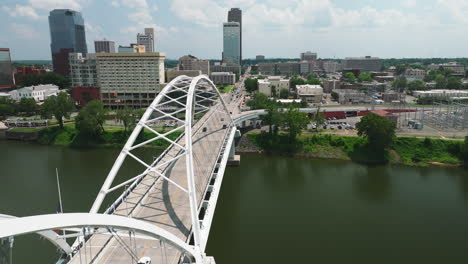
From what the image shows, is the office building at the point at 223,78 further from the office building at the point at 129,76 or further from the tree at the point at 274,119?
the tree at the point at 274,119

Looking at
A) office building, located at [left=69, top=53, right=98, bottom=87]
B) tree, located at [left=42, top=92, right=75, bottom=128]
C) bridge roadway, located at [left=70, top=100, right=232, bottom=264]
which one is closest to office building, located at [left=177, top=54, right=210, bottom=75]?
office building, located at [left=69, top=53, right=98, bottom=87]

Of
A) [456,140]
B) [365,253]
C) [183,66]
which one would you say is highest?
[183,66]

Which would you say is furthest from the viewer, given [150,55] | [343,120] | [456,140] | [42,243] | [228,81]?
[228,81]

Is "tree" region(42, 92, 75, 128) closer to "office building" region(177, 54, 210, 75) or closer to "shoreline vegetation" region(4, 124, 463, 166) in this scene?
"shoreline vegetation" region(4, 124, 463, 166)

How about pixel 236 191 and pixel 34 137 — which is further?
pixel 34 137

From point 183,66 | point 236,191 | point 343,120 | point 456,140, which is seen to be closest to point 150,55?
point 343,120

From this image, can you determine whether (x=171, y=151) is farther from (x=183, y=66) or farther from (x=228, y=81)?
(x=183, y=66)

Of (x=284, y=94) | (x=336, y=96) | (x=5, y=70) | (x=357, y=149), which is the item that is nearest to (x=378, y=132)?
(x=357, y=149)
